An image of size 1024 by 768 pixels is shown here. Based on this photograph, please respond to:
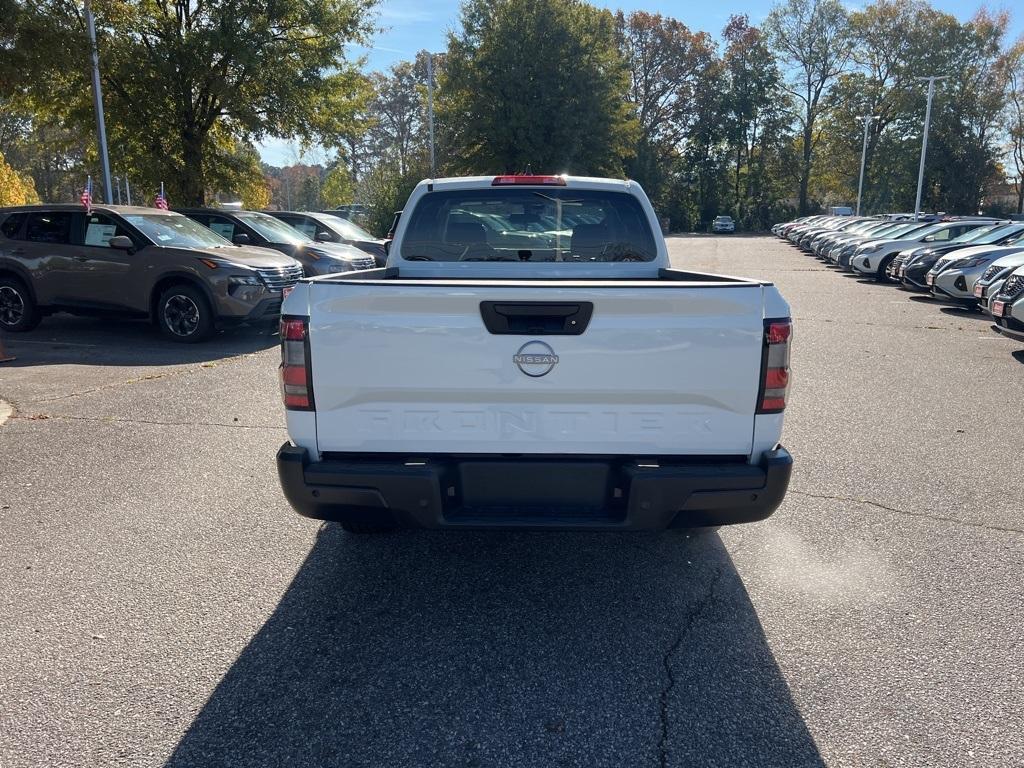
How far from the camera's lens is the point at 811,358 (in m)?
9.84

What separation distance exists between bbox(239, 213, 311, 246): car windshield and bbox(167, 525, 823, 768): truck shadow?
10.6 m

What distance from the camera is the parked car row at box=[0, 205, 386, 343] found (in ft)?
34.3

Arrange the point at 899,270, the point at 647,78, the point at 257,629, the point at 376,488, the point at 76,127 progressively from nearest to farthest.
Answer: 1. the point at 376,488
2. the point at 257,629
3. the point at 899,270
4. the point at 76,127
5. the point at 647,78

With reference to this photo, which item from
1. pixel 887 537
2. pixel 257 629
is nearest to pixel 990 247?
pixel 887 537

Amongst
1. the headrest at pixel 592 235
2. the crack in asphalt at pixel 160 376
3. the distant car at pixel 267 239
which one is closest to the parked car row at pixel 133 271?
the crack in asphalt at pixel 160 376

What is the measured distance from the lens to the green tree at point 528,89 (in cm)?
3862

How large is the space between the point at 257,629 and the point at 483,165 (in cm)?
3883

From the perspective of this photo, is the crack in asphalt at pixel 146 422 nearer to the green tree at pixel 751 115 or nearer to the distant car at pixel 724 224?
the distant car at pixel 724 224

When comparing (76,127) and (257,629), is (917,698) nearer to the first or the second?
(257,629)

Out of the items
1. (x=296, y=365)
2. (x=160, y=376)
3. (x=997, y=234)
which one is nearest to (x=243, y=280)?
(x=160, y=376)

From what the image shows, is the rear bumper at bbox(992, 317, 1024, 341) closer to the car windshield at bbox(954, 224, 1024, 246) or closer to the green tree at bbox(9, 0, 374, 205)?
the car windshield at bbox(954, 224, 1024, 246)

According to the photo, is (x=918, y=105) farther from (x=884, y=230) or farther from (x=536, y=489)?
(x=536, y=489)

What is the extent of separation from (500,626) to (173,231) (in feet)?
31.0

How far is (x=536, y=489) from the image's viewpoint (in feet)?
10.4
